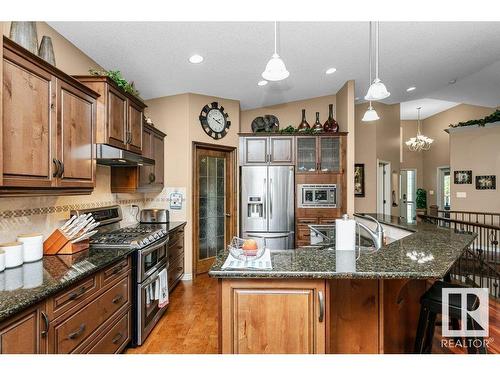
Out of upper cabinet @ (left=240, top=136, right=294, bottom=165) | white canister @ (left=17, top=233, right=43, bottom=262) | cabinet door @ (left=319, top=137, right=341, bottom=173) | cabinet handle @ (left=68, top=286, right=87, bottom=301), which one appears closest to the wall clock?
upper cabinet @ (left=240, top=136, right=294, bottom=165)

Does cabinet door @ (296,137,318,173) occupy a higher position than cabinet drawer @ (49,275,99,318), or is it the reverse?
cabinet door @ (296,137,318,173)

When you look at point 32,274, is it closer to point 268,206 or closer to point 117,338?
point 117,338

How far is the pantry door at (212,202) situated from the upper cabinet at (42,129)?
90.6 inches

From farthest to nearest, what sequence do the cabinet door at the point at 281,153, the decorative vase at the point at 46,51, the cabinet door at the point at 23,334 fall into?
the cabinet door at the point at 281,153 < the decorative vase at the point at 46,51 < the cabinet door at the point at 23,334

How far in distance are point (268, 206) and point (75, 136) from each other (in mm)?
3188

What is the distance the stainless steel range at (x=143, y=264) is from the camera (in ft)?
7.97

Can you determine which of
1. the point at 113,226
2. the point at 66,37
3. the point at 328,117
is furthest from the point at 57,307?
the point at 328,117

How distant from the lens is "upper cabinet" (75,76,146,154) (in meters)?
2.40

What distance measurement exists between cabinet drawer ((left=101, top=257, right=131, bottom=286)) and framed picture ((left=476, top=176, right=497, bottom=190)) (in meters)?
8.02

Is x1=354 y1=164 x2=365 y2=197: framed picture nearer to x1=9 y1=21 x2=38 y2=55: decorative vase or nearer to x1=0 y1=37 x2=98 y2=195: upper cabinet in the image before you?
x1=0 y1=37 x2=98 y2=195: upper cabinet

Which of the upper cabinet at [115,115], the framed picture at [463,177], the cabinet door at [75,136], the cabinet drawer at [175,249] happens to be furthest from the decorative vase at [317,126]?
the framed picture at [463,177]

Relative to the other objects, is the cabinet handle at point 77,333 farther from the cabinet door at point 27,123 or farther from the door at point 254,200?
the door at point 254,200

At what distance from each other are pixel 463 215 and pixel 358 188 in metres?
3.08
